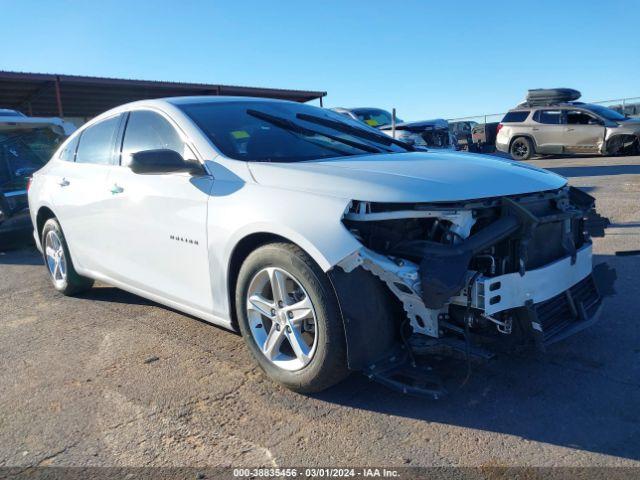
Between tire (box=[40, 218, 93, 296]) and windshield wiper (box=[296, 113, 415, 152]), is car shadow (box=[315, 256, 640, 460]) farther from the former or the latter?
tire (box=[40, 218, 93, 296])

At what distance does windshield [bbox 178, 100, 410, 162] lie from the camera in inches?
147

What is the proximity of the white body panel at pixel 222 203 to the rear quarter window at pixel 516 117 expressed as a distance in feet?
50.0

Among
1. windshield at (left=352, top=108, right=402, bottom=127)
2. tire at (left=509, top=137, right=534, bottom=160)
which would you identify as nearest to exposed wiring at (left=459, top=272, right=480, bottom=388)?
windshield at (left=352, top=108, right=402, bottom=127)

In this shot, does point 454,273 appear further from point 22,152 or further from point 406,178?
point 22,152

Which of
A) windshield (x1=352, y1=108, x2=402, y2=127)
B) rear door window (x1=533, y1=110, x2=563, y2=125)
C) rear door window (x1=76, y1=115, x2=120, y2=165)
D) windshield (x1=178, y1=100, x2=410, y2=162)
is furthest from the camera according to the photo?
rear door window (x1=533, y1=110, x2=563, y2=125)

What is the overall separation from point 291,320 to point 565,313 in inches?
61.2

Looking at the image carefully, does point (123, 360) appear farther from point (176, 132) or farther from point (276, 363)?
point (176, 132)

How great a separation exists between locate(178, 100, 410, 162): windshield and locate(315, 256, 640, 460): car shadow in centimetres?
152

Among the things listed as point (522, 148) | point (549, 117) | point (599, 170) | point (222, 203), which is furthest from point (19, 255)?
point (549, 117)

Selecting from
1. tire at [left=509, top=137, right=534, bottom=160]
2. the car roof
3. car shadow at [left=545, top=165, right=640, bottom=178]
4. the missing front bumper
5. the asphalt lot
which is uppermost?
the car roof

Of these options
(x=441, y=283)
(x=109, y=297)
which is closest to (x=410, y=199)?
(x=441, y=283)

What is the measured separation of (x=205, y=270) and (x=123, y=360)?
924 millimetres

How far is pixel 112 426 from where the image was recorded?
3016 millimetres

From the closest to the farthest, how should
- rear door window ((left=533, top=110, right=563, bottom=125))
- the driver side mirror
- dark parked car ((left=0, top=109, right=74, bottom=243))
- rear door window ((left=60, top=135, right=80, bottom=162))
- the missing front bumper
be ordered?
1. the missing front bumper
2. the driver side mirror
3. rear door window ((left=60, top=135, right=80, bottom=162))
4. dark parked car ((left=0, top=109, right=74, bottom=243))
5. rear door window ((left=533, top=110, right=563, bottom=125))
